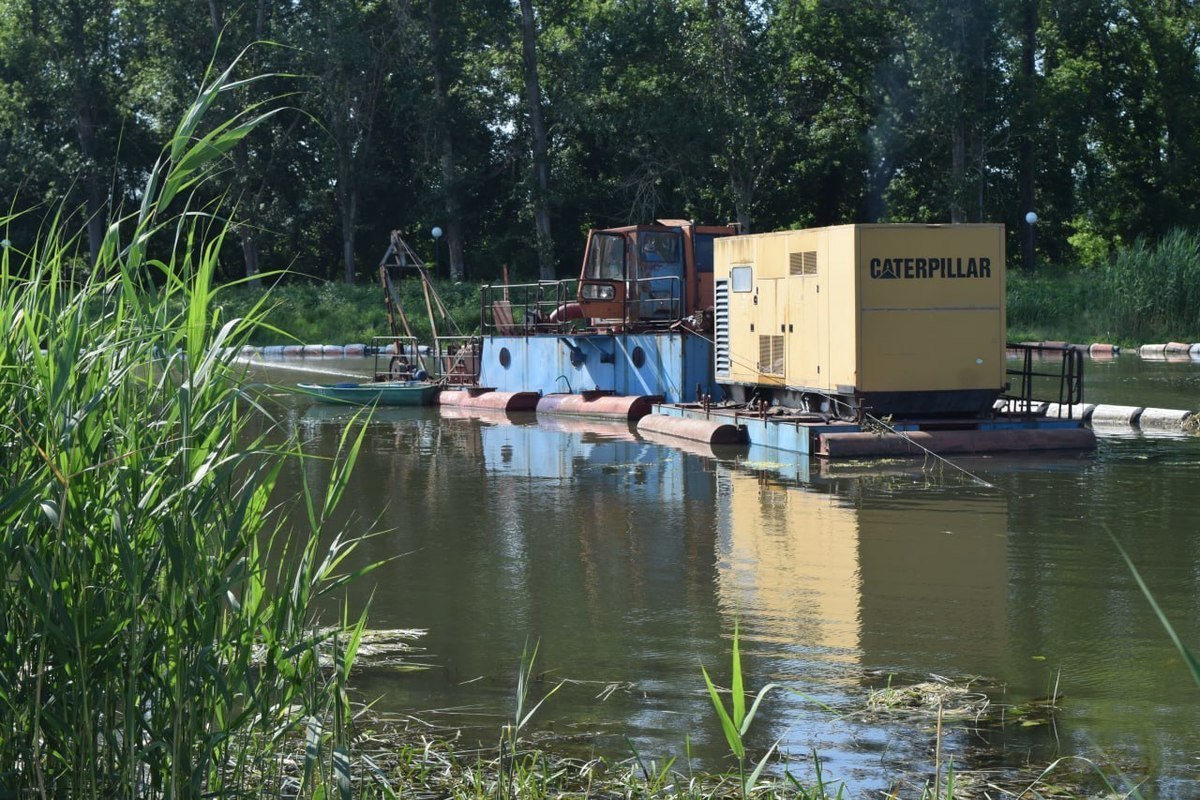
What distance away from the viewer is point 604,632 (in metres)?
8.30

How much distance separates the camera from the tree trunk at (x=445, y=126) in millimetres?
46312

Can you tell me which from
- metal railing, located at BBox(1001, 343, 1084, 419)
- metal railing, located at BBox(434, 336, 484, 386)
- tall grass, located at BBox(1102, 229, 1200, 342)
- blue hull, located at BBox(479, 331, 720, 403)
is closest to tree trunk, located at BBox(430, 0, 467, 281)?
metal railing, located at BBox(1001, 343, 1084, 419)

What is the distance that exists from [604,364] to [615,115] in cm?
2433

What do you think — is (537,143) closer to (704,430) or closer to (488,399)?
(488,399)

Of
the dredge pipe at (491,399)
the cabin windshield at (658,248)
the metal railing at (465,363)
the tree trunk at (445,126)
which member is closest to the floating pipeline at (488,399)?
the dredge pipe at (491,399)

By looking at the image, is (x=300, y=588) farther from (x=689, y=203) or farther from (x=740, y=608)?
(x=689, y=203)

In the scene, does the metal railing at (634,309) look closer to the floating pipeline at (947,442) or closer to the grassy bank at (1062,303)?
the grassy bank at (1062,303)

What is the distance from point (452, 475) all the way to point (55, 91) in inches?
1472

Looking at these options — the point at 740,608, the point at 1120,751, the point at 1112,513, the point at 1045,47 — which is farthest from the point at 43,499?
the point at 1045,47

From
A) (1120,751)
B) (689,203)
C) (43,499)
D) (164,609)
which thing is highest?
(689,203)

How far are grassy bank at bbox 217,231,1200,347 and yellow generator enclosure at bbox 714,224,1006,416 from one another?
37.4 feet

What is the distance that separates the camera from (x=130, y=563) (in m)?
4.14

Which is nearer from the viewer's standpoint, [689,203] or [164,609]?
[164,609]

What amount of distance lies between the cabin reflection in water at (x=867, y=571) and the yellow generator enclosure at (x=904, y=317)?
2183mm
